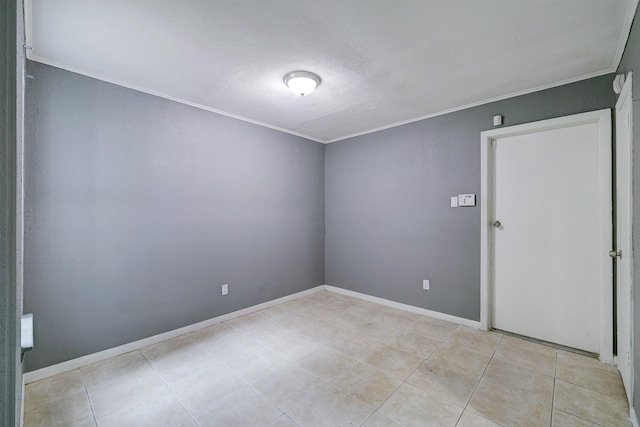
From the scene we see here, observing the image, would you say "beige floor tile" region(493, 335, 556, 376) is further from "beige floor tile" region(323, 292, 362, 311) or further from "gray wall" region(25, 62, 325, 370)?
"gray wall" region(25, 62, 325, 370)

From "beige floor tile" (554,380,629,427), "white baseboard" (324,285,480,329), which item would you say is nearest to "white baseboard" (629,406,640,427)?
"beige floor tile" (554,380,629,427)

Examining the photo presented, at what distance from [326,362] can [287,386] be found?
1.41 feet

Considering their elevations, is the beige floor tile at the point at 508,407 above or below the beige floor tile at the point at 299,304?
below

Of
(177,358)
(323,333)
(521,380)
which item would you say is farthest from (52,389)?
(521,380)

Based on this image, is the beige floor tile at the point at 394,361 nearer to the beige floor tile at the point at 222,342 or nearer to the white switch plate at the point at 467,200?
the beige floor tile at the point at 222,342

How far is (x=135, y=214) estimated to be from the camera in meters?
2.55

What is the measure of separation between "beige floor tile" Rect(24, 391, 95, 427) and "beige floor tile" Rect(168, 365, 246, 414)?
48cm

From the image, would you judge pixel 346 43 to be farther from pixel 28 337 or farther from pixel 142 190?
pixel 28 337

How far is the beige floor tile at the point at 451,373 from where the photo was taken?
1.92 meters

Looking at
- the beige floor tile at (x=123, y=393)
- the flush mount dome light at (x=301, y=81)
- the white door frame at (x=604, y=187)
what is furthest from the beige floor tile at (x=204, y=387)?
the white door frame at (x=604, y=187)

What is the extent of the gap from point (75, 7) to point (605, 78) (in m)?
3.87

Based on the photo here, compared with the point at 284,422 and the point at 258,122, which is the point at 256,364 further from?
the point at 258,122

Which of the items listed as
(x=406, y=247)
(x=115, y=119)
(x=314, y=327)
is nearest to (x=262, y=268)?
(x=314, y=327)

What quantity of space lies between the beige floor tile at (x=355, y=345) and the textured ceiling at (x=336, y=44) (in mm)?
2455
